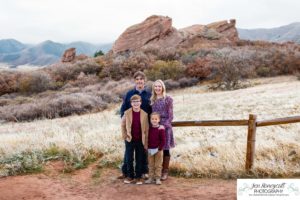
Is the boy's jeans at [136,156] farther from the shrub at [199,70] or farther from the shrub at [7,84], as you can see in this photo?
the shrub at [7,84]

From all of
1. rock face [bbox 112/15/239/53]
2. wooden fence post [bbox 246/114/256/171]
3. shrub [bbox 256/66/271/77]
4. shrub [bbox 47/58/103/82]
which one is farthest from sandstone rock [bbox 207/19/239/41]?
wooden fence post [bbox 246/114/256/171]

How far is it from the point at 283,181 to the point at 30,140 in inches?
298

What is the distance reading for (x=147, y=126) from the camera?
7.82 metres

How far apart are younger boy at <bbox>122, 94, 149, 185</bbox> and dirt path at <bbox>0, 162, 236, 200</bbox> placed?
447 millimetres

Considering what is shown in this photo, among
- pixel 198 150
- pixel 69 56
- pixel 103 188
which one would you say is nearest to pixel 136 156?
pixel 103 188

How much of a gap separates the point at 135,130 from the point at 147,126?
25cm

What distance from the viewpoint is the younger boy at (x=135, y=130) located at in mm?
7727

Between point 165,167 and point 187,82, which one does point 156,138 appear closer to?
point 165,167

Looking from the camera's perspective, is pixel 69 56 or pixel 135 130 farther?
pixel 69 56

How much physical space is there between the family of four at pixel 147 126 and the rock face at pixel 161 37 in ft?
166

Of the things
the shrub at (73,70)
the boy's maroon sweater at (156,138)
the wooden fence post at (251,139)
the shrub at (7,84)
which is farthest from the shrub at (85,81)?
the wooden fence post at (251,139)

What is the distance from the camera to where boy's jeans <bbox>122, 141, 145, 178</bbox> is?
7973 mm

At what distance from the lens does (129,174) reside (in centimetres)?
812

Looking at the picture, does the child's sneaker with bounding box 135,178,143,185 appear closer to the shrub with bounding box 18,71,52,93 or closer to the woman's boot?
the woman's boot
